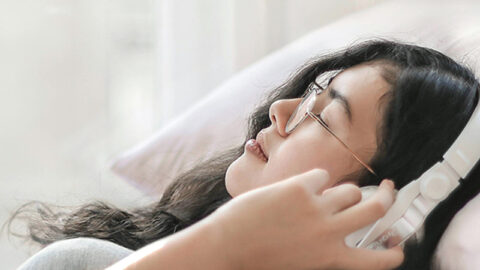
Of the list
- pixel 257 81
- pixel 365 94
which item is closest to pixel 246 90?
pixel 257 81

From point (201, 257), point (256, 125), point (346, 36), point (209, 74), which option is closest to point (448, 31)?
point (346, 36)

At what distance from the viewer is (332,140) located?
93 centimetres

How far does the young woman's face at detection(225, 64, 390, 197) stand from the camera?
3.00 ft

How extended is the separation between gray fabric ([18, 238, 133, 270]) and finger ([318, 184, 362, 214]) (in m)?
0.31

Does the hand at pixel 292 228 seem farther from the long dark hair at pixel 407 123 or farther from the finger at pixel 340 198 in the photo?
the long dark hair at pixel 407 123

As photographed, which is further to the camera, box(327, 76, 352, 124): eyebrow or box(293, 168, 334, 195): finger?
box(327, 76, 352, 124): eyebrow

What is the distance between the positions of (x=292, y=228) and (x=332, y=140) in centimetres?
25

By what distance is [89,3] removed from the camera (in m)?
1.98

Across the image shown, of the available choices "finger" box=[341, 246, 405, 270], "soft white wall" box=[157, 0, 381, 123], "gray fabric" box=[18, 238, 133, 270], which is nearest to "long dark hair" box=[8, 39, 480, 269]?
"finger" box=[341, 246, 405, 270]

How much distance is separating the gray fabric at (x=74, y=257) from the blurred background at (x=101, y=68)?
969 millimetres

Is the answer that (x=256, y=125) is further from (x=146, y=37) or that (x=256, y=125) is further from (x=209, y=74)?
(x=146, y=37)

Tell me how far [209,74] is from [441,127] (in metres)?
1.09

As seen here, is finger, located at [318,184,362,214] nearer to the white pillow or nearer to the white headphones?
the white headphones

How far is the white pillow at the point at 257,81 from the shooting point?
4.12ft
